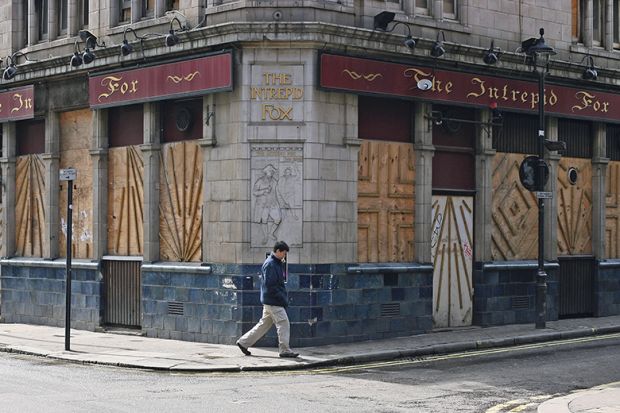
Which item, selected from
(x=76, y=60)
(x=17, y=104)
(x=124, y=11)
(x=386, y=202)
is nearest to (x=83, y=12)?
(x=124, y=11)

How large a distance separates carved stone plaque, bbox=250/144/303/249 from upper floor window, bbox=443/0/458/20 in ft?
16.6

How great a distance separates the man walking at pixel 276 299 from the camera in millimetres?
17938

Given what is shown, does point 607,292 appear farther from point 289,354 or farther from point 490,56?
point 289,354

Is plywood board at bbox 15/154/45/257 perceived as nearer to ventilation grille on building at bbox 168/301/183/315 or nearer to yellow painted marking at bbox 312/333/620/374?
ventilation grille on building at bbox 168/301/183/315

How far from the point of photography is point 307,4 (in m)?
19.8

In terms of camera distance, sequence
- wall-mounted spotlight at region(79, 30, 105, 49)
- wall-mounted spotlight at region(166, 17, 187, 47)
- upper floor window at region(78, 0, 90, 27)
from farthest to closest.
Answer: upper floor window at region(78, 0, 90, 27), wall-mounted spotlight at region(79, 30, 105, 49), wall-mounted spotlight at region(166, 17, 187, 47)

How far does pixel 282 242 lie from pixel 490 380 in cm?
436

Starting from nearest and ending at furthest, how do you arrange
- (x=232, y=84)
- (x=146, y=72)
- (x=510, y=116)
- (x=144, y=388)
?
(x=144, y=388)
(x=232, y=84)
(x=146, y=72)
(x=510, y=116)

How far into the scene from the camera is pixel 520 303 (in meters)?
23.7

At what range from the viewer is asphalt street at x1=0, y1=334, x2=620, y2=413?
13.4 m

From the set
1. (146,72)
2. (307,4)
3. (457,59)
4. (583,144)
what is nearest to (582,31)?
(583,144)

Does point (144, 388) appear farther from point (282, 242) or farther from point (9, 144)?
point (9, 144)

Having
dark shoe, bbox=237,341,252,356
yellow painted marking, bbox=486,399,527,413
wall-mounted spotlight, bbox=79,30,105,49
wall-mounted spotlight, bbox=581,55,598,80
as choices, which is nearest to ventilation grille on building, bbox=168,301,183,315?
dark shoe, bbox=237,341,252,356

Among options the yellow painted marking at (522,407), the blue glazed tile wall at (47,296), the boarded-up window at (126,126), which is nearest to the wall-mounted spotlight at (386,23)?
the boarded-up window at (126,126)
